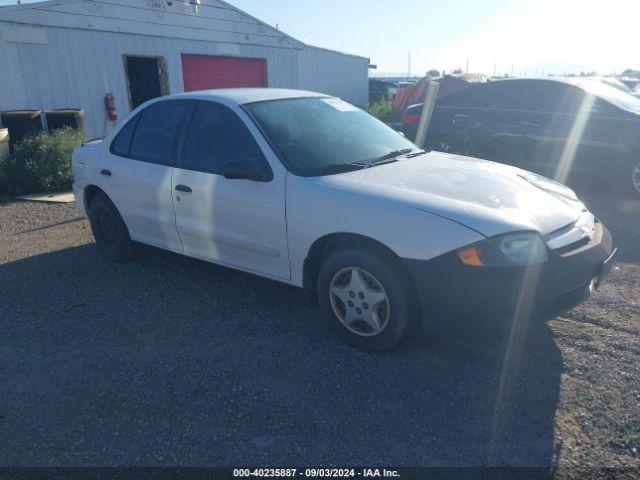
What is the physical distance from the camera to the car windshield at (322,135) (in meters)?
3.66

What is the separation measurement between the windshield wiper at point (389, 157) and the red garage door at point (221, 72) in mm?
9804

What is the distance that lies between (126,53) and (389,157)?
366 inches

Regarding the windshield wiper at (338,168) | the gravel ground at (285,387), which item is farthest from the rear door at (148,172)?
the windshield wiper at (338,168)

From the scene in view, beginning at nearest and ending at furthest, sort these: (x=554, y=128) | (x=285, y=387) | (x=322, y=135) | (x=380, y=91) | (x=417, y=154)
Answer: (x=285, y=387), (x=322, y=135), (x=417, y=154), (x=554, y=128), (x=380, y=91)

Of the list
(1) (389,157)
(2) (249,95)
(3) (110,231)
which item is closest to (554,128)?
(1) (389,157)

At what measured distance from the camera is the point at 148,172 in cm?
442

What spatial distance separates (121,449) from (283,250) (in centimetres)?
155

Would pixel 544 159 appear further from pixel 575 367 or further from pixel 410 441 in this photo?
pixel 410 441

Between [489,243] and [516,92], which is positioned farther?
[516,92]

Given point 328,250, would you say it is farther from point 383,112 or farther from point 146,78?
Answer: point 383,112

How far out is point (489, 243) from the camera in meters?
2.84

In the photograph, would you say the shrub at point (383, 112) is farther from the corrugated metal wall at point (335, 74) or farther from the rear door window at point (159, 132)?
the rear door window at point (159, 132)

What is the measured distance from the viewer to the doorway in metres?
12.2

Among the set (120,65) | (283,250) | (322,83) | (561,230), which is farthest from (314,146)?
(322,83)
